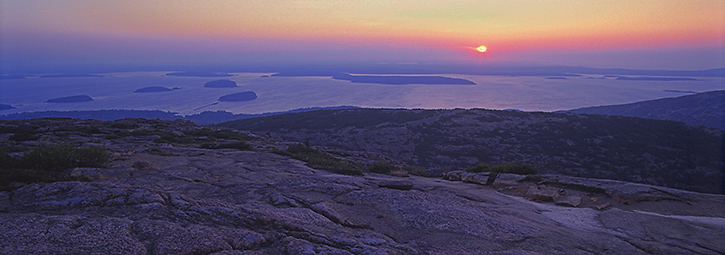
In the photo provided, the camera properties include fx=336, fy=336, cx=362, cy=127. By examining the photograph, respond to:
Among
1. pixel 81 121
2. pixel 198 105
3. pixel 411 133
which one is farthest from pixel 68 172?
pixel 198 105

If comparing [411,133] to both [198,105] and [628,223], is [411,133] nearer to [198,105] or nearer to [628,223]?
[628,223]

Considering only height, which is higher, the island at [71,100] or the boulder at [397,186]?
the boulder at [397,186]

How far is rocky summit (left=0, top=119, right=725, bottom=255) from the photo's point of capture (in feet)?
15.0

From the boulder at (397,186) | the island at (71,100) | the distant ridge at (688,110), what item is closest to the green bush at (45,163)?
the boulder at (397,186)

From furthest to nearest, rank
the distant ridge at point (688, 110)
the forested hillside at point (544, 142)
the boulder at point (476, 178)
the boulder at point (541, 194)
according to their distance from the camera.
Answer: the distant ridge at point (688, 110) → the forested hillside at point (544, 142) → the boulder at point (476, 178) → the boulder at point (541, 194)

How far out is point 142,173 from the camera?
880 centimetres

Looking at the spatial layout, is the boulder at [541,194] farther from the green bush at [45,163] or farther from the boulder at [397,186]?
the green bush at [45,163]

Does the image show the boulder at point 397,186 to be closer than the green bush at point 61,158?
No

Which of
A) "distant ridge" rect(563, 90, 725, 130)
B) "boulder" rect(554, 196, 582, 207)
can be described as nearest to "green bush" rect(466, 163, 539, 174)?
"boulder" rect(554, 196, 582, 207)

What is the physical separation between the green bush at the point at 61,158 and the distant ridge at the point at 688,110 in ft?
251

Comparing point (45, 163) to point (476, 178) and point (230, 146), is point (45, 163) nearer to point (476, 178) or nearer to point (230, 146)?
point (230, 146)

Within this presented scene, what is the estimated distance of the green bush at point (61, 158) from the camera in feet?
26.8

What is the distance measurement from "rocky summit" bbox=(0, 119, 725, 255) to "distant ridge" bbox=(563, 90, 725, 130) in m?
66.3

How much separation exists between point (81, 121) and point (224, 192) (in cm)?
2170
